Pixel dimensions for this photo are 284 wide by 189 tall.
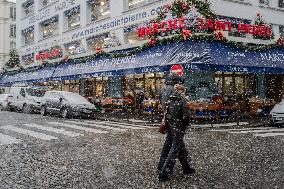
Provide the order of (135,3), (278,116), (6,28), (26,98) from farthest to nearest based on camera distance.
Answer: (6,28)
(135,3)
(26,98)
(278,116)

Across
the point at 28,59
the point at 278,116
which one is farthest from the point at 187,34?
the point at 28,59

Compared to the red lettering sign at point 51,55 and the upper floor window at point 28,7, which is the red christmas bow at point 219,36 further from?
the upper floor window at point 28,7

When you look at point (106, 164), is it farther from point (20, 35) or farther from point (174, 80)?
point (20, 35)

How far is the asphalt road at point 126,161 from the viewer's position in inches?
249

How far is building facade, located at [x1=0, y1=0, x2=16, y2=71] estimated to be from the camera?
60.6 m

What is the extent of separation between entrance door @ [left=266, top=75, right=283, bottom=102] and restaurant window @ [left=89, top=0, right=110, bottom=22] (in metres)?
14.0

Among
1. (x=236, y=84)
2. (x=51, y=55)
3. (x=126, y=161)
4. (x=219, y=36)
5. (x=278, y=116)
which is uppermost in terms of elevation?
(x=51, y=55)

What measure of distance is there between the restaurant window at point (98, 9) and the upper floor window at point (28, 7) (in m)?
14.1

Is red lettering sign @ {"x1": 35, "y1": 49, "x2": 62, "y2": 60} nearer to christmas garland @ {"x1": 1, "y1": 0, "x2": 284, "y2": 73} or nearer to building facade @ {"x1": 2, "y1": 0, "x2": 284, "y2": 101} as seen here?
building facade @ {"x1": 2, "y1": 0, "x2": 284, "y2": 101}

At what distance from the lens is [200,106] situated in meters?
18.3

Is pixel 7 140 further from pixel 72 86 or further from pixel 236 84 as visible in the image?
pixel 72 86

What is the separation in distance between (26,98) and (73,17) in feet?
38.6

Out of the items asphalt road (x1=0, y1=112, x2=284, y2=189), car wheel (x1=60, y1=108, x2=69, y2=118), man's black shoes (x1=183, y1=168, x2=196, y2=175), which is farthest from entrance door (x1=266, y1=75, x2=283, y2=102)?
man's black shoes (x1=183, y1=168, x2=196, y2=175)

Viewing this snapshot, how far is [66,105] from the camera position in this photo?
20.6 metres
